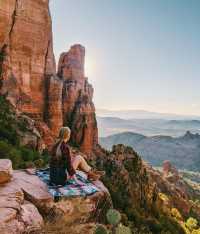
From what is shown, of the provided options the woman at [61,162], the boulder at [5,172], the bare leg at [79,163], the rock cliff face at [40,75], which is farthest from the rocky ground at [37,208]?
the rock cliff face at [40,75]

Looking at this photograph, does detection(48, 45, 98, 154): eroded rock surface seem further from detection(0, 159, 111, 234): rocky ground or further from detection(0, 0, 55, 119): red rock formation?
detection(0, 159, 111, 234): rocky ground

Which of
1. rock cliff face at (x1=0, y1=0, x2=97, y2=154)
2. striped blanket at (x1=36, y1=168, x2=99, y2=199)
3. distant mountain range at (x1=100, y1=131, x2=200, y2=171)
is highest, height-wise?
rock cliff face at (x1=0, y1=0, x2=97, y2=154)

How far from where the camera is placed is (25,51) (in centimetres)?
2878

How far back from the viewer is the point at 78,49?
1452 inches

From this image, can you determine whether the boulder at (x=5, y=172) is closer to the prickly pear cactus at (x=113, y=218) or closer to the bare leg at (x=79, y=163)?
the bare leg at (x=79, y=163)

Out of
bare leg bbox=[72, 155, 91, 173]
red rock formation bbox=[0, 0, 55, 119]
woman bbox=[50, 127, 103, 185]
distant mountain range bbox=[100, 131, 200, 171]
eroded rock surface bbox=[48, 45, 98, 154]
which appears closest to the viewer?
woman bbox=[50, 127, 103, 185]

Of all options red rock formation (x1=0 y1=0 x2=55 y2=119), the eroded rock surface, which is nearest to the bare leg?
red rock formation (x1=0 y1=0 x2=55 y2=119)

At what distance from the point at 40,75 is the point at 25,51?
9.65ft

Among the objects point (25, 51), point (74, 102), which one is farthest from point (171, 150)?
point (25, 51)

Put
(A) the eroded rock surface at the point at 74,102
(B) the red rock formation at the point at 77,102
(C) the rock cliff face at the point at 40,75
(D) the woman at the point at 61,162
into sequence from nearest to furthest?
(D) the woman at the point at 61,162 → (C) the rock cliff face at the point at 40,75 → (A) the eroded rock surface at the point at 74,102 → (B) the red rock formation at the point at 77,102

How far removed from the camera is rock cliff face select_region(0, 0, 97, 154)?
26.9 meters

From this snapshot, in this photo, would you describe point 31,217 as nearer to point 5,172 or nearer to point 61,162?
point 5,172

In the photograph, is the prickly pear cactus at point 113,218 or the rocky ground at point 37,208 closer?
the rocky ground at point 37,208

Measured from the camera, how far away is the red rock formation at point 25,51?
2664 centimetres
